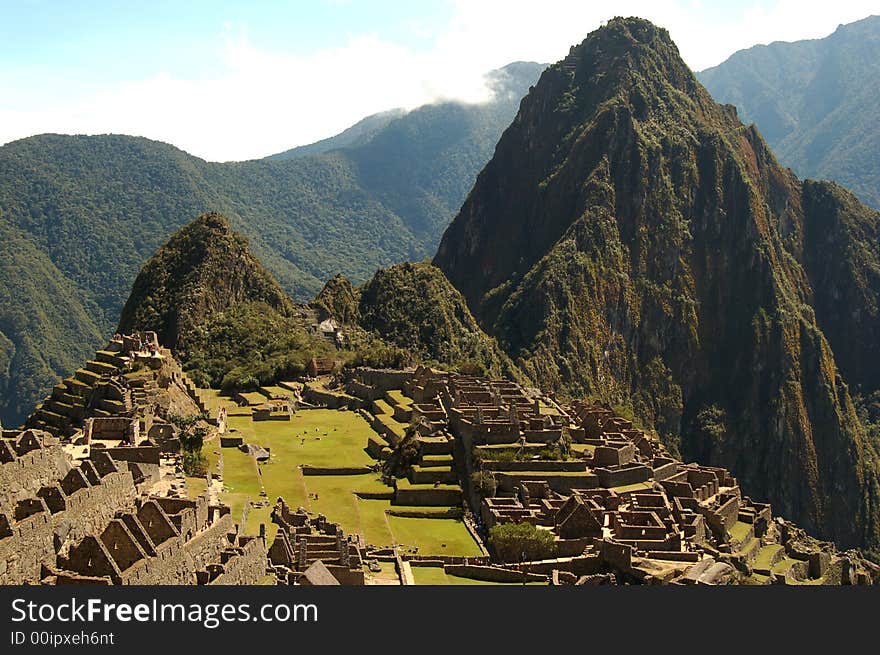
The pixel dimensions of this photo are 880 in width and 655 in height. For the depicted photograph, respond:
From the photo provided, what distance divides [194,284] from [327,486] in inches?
2533

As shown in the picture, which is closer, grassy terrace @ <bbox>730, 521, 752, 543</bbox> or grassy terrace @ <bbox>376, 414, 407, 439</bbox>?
grassy terrace @ <bbox>730, 521, 752, 543</bbox>

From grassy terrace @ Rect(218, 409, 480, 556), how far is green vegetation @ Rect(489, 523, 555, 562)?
6.57 feet

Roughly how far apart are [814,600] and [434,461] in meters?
36.6

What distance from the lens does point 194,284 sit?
120 m

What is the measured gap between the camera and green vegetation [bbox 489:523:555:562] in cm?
4759

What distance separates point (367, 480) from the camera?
61.7 meters

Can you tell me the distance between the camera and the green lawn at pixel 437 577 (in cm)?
4362

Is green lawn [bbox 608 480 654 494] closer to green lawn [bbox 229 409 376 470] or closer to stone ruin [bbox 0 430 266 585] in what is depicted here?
green lawn [bbox 229 409 376 470]

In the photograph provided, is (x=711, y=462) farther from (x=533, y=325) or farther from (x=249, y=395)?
(x=249, y=395)

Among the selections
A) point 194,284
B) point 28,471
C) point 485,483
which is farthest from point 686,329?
point 28,471

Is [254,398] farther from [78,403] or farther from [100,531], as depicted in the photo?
[100,531]

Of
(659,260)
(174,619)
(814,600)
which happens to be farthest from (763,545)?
(659,260)

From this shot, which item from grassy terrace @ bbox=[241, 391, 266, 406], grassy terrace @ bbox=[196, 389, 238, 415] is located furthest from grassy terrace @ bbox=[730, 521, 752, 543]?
grassy terrace @ bbox=[241, 391, 266, 406]

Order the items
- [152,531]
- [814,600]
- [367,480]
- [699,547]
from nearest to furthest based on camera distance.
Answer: [814,600] → [152,531] → [699,547] → [367,480]
